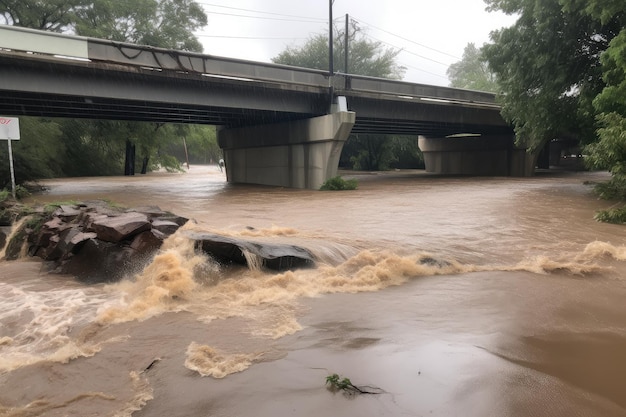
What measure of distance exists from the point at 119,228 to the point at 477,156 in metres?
37.9

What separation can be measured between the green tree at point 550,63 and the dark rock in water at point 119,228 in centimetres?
1540

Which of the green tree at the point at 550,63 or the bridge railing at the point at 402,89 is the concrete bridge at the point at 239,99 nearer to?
the bridge railing at the point at 402,89

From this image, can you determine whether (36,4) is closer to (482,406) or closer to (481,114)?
(481,114)

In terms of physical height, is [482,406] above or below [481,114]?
below

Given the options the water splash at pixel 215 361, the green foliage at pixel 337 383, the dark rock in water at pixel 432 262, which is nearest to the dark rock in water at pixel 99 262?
the water splash at pixel 215 361

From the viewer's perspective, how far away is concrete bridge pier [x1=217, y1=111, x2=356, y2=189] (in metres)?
24.2

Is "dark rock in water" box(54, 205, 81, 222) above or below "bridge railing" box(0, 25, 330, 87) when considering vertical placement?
below

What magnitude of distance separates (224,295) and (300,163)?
20.4m

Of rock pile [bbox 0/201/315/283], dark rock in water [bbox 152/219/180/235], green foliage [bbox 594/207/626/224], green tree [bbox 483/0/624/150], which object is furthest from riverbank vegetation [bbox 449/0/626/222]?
dark rock in water [bbox 152/219/180/235]

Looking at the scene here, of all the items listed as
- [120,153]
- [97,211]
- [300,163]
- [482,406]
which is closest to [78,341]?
[482,406]

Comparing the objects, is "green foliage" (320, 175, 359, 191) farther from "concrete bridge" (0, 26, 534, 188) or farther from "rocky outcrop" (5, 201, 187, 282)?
"rocky outcrop" (5, 201, 187, 282)

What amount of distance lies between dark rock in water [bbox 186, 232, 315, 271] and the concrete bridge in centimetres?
1345

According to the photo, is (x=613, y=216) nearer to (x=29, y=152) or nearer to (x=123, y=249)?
(x=123, y=249)

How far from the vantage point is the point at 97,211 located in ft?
35.2
